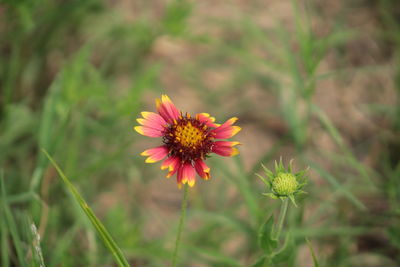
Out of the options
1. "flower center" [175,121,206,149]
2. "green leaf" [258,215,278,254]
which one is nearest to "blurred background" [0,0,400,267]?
"green leaf" [258,215,278,254]

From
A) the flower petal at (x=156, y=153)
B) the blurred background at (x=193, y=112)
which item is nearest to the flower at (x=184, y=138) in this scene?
the flower petal at (x=156, y=153)

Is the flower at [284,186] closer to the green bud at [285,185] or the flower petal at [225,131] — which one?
the green bud at [285,185]

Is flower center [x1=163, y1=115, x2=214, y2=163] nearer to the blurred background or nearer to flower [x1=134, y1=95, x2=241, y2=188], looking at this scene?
flower [x1=134, y1=95, x2=241, y2=188]

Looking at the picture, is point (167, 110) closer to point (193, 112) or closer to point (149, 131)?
point (149, 131)

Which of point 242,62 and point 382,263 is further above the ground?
point 242,62

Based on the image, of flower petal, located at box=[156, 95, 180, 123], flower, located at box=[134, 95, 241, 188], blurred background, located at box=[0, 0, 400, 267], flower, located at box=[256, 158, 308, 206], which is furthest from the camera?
blurred background, located at box=[0, 0, 400, 267]

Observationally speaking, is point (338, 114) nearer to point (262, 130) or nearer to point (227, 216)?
point (262, 130)

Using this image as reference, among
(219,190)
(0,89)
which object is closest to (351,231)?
(219,190)

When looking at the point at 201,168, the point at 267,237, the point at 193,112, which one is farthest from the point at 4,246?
the point at 193,112

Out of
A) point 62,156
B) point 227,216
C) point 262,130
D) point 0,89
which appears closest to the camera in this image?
point 227,216
